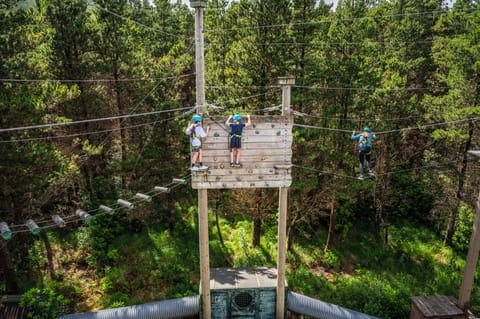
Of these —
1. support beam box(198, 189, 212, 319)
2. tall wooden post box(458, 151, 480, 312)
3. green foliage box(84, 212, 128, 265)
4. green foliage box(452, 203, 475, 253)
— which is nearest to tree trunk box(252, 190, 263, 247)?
support beam box(198, 189, 212, 319)

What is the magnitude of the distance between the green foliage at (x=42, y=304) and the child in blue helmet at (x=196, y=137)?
7.95 metres

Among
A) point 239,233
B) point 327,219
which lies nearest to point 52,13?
point 239,233

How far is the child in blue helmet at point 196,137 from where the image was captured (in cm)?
943

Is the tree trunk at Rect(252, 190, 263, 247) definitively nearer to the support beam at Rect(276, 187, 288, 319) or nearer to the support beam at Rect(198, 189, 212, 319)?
the support beam at Rect(276, 187, 288, 319)

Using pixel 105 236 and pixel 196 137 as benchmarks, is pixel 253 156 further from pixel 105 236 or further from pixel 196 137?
pixel 105 236

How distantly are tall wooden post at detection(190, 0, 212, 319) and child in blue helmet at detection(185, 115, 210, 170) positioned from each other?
1.15 ft

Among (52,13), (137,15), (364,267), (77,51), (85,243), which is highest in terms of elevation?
(137,15)

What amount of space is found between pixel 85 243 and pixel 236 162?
36.6ft

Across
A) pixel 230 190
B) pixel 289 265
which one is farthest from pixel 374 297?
pixel 230 190

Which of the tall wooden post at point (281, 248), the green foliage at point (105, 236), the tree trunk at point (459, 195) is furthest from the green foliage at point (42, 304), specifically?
the tree trunk at point (459, 195)

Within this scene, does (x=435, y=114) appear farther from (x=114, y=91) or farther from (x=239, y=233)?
(x=114, y=91)

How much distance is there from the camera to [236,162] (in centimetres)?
1001

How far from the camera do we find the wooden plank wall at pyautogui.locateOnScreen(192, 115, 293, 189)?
10.0 metres

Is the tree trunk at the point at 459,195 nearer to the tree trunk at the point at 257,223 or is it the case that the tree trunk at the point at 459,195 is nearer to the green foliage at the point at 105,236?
the tree trunk at the point at 257,223
